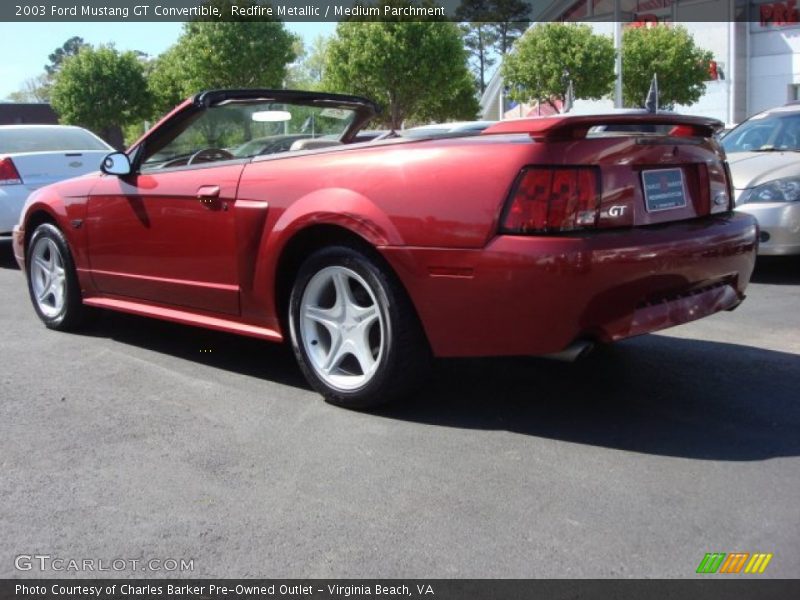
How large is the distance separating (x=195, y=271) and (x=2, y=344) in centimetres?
178

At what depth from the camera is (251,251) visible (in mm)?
4133

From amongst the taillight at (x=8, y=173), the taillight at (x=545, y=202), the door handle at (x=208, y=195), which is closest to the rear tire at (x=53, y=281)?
the door handle at (x=208, y=195)

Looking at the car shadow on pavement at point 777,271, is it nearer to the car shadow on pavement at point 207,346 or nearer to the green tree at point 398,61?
the car shadow on pavement at point 207,346

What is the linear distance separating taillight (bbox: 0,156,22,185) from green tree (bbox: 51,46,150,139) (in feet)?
102

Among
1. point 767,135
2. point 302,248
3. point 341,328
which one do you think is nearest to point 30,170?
point 302,248

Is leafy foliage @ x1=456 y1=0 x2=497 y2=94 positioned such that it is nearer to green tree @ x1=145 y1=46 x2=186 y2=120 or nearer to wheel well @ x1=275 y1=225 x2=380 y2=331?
green tree @ x1=145 y1=46 x2=186 y2=120

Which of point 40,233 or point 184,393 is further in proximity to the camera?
point 40,233

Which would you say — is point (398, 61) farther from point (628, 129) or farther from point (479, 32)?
point (479, 32)

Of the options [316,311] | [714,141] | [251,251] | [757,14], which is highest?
[757,14]

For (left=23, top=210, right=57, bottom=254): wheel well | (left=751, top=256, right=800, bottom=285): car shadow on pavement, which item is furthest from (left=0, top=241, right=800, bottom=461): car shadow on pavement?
(left=751, top=256, right=800, bottom=285): car shadow on pavement

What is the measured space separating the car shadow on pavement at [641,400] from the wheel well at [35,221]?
2.80 m

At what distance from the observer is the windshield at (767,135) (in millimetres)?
7840

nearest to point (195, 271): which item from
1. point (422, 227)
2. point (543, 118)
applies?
point (422, 227)

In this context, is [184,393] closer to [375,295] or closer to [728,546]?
[375,295]
